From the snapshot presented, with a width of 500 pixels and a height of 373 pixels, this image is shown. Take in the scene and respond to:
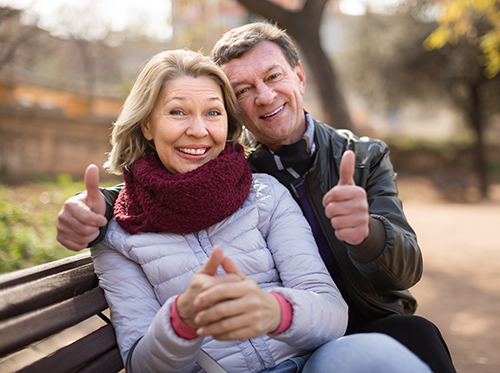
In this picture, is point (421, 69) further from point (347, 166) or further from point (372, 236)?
point (347, 166)

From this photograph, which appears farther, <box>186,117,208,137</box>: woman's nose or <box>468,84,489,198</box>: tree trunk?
<box>468,84,489,198</box>: tree trunk

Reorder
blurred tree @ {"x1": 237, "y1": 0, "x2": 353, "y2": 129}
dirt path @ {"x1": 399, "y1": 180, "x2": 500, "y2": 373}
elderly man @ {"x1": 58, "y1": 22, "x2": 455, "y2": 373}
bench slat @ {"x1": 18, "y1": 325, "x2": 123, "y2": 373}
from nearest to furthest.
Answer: bench slat @ {"x1": 18, "y1": 325, "x2": 123, "y2": 373} → elderly man @ {"x1": 58, "y1": 22, "x2": 455, "y2": 373} → dirt path @ {"x1": 399, "y1": 180, "x2": 500, "y2": 373} → blurred tree @ {"x1": 237, "y1": 0, "x2": 353, "y2": 129}

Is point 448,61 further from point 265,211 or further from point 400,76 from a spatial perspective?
point 265,211

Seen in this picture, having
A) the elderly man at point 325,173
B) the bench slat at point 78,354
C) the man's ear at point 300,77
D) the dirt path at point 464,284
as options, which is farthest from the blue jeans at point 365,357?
the dirt path at point 464,284

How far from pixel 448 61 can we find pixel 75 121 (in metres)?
12.0

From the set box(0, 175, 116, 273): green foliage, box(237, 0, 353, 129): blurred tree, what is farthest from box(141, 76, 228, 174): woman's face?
box(237, 0, 353, 129): blurred tree

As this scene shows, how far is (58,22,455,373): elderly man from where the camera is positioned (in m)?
1.93

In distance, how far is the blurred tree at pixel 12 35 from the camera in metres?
4.87

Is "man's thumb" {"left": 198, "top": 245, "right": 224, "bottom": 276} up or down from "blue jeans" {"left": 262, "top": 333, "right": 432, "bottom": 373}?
up

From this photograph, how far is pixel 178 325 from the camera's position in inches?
57.7

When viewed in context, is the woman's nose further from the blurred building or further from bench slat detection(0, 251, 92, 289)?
the blurred building

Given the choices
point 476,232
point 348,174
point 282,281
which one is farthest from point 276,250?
point 476,232

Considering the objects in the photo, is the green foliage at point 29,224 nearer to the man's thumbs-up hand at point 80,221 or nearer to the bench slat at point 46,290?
the bench slat at point 46,290

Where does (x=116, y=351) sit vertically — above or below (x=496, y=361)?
above
